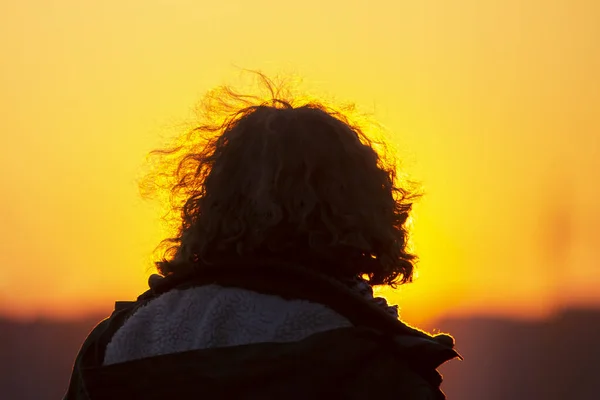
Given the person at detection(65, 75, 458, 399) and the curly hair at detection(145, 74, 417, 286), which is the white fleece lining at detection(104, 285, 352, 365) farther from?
the curly hair at detection(145, 74, 417, 286)

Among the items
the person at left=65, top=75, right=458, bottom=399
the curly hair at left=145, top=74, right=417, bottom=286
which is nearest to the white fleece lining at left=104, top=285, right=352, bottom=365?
the person at left=65, top=75, right=458, bottom=399

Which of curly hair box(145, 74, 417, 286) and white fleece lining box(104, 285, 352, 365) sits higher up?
curly hair box(145, 74, 417, 286)

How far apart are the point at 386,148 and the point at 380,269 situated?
48cm

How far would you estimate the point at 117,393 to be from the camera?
4.17 metres

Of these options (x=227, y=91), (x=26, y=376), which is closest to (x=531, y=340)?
(x=26, y=376)

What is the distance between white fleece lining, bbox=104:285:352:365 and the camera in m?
4.12

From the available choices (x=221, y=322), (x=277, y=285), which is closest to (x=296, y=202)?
(x=277, y=285)

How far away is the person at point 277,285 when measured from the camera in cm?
407

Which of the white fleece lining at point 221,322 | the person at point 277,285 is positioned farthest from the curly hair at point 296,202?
the white fleece lining at point 221,322

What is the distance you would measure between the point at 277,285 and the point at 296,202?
26 centimetres

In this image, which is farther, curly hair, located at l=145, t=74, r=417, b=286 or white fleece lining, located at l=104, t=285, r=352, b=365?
curly hair, located at l=145, t=74, r=417, b=286

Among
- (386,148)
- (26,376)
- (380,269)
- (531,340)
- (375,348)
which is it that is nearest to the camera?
(375,348)

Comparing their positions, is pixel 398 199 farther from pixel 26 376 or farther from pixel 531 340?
pixel 531 340

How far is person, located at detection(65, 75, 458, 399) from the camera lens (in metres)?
4.07
